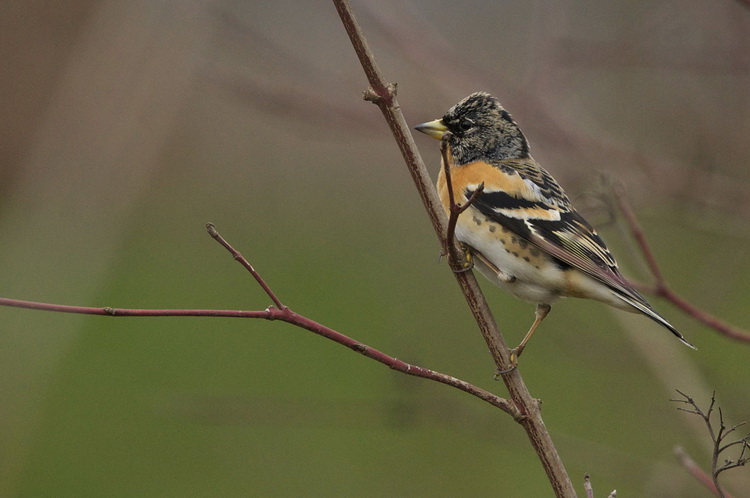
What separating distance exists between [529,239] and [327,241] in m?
5.92

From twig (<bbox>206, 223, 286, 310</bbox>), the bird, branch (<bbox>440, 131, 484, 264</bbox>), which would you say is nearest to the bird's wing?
the bird

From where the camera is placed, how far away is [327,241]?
8.78 metres

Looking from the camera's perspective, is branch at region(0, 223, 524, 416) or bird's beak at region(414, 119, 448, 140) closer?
branch at region(0, 223, 524, 416)

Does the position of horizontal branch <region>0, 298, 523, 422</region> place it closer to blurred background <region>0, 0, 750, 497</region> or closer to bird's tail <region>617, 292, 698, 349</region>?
bird's tail <region>617, 292, 698, 349</region>

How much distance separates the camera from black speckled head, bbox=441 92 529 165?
10.9ft

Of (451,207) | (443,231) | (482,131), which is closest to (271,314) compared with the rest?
(451,207)

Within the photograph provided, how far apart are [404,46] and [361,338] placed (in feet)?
12.5

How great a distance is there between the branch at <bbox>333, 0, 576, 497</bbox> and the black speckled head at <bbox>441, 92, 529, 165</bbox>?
3.88 feet

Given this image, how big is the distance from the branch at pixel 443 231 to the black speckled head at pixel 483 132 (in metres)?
1.18

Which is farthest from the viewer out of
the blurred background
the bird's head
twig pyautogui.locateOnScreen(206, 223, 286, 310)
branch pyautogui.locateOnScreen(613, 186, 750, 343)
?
the blurred background

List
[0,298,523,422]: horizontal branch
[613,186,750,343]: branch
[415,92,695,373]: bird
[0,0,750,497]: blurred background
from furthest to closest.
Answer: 1. [0,0,750,497]: blurred background
2. [415,92,695,373]: bird
3. [613,186,750,343]: branch
4. [0,298,523,422]: horizontal branch

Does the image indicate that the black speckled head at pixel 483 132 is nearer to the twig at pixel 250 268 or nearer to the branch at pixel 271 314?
the branch at pixel 271 314

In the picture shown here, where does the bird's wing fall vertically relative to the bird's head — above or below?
below

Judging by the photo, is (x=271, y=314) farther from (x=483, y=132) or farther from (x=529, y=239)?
(x=483, y=132)
